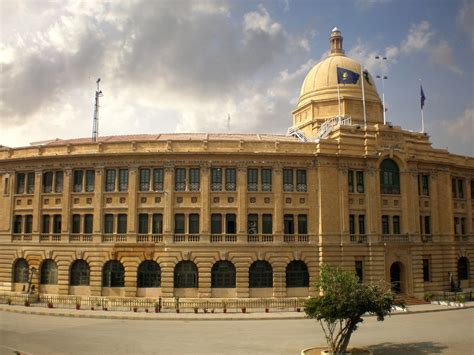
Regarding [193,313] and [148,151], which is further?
[148,151]

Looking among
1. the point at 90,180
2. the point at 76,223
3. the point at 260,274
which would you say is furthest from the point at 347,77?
the point at 76,223

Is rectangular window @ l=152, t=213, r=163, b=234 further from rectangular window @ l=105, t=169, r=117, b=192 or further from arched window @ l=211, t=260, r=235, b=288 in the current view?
arched window @ l=211, t=260, r=235, b=288

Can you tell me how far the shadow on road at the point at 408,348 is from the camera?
24.0 metres

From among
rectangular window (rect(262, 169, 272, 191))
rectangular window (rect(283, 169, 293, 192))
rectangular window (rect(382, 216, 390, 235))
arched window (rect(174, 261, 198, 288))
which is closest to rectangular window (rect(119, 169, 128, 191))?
arched window (rect(174, 261, 198, 288))

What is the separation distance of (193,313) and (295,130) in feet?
98.6

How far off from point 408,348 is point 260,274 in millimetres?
19868

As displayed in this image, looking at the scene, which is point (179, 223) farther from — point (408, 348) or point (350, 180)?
point (408, 348)

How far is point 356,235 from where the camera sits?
148ft

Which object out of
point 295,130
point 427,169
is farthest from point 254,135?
point 427,169

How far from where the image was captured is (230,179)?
1756 inches

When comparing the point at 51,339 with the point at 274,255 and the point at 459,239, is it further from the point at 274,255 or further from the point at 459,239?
the point at 459,239

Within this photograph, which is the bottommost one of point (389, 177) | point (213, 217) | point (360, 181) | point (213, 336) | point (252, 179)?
point (213, 336)

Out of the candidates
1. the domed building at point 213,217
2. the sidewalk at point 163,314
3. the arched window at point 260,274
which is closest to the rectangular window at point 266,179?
the domed building at point 213,217

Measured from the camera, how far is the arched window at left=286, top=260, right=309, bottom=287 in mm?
43706
